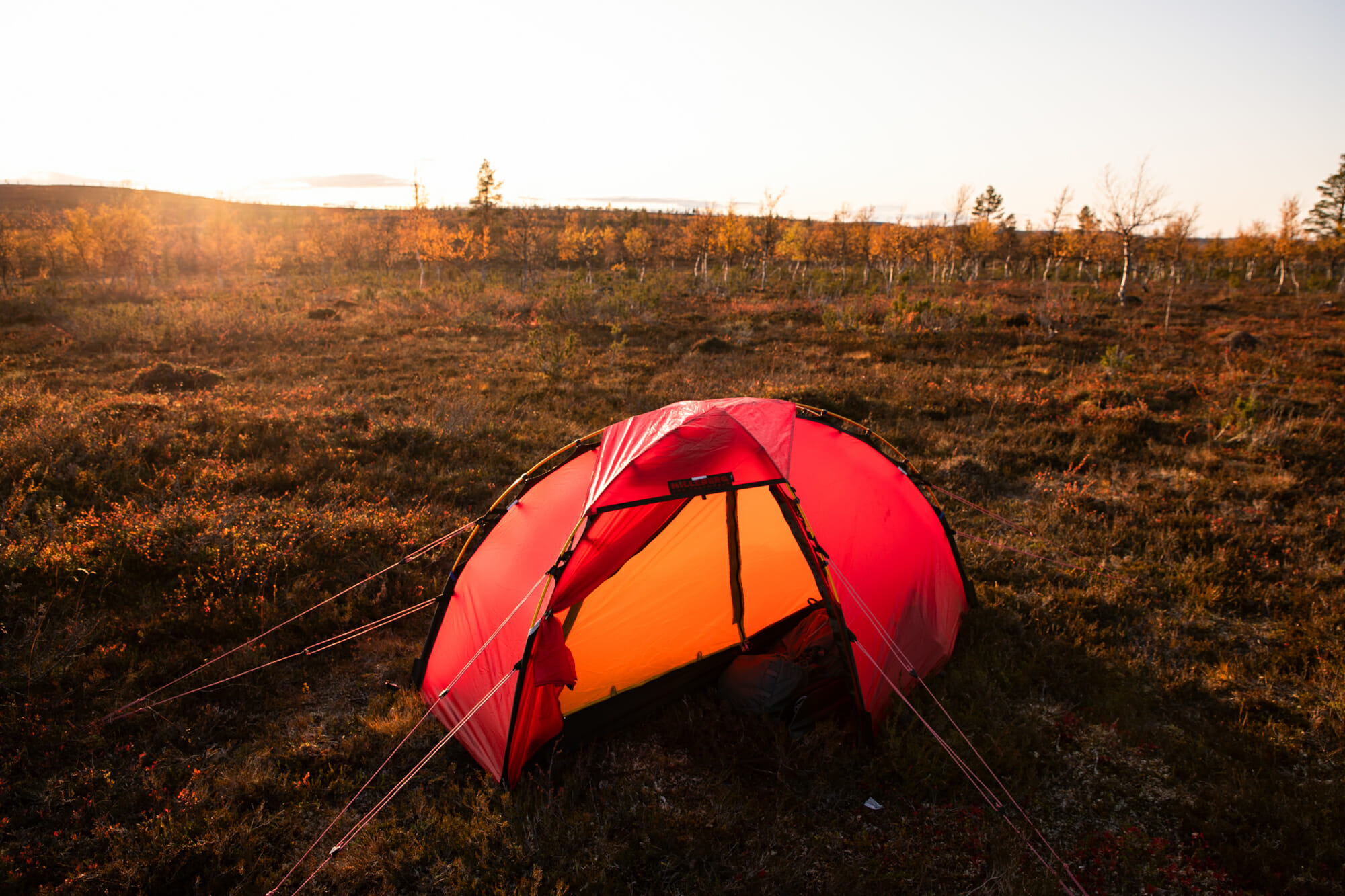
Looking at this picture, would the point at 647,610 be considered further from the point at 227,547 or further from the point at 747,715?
the point at 227,547

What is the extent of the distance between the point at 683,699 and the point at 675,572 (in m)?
0.97

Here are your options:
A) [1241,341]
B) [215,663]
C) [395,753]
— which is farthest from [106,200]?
[1241,341]

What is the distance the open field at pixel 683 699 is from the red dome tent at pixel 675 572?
0.38 m

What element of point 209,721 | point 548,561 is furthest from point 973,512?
point 209,721

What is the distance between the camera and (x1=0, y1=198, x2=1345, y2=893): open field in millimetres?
3314

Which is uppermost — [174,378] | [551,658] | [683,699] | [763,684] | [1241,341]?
[1241,341]

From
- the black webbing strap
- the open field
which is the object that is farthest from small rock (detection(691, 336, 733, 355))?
the black webbing strap

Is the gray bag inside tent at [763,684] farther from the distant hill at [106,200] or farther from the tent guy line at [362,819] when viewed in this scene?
the distant hill at [106,200]

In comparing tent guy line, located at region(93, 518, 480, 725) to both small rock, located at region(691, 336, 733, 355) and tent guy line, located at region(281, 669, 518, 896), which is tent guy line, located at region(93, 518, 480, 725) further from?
small rock, located at region(691, 336, 733, 355)

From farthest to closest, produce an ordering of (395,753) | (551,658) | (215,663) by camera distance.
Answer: (215,663), (395,753), (551,658)

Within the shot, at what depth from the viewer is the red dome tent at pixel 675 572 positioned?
12.3 feet

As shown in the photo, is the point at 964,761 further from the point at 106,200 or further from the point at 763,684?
the point at 106,200

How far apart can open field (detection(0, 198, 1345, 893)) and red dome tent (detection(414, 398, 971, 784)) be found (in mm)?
381

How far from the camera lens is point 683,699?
457 centimetres
